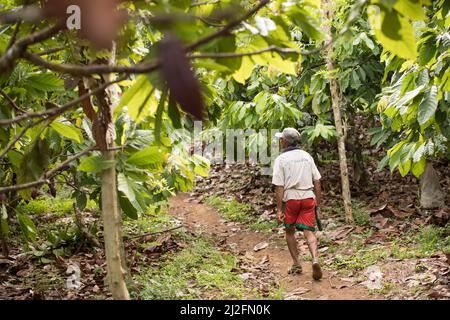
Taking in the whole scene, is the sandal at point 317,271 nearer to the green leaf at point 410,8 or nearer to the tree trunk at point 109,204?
the tree trunk at point 109,204

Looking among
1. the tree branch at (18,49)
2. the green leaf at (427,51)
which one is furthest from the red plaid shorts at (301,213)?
the tree branch at (18,49)

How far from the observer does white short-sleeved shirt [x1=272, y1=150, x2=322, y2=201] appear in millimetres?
5086

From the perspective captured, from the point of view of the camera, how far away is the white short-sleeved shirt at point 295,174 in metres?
5.09

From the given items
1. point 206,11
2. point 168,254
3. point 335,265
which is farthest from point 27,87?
point 335,265

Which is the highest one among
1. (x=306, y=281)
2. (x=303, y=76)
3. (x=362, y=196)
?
(x=303, y=76)

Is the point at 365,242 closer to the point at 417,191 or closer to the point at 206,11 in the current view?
the point at 417,191

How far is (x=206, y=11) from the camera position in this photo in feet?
5.77

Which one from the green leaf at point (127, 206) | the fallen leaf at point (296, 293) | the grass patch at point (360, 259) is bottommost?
the fallen leaf at point (296, 293)

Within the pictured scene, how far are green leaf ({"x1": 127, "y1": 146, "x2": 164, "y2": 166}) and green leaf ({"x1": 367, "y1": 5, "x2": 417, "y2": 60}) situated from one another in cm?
122

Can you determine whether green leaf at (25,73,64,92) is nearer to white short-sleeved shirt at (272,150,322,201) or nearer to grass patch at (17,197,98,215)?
white short-sleeved shirt at (272,150,322,201)

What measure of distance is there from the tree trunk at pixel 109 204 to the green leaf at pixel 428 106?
7.25 ft

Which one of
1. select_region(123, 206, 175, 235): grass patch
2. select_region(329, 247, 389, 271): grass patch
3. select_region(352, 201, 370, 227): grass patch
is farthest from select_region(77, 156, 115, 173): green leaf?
select_region(352, 201, 370, 227): grass patch

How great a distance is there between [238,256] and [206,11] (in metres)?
4.74

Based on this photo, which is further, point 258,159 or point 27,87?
point 258,159
